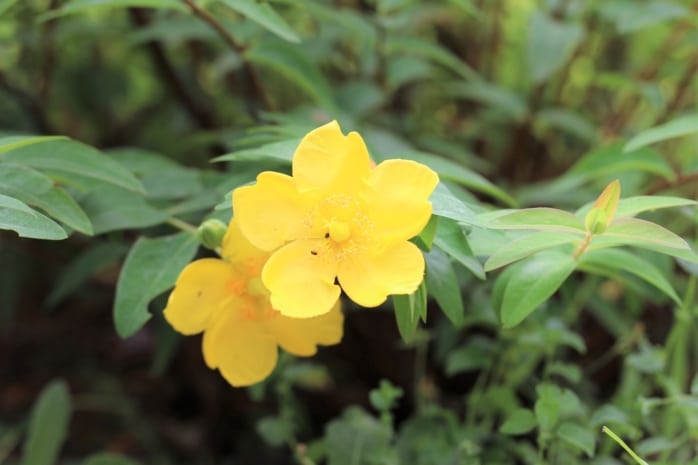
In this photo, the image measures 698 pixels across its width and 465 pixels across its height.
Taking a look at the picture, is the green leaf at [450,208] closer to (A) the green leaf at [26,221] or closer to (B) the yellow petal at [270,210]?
(B) the yellow petal at [270,210]

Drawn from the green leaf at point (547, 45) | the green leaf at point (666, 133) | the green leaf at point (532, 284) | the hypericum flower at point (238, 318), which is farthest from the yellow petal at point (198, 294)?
the green leaf at point (547, 45)

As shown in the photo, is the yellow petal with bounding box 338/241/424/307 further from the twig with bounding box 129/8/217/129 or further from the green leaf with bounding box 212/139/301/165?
the twig with bounding box 129/8/217/129

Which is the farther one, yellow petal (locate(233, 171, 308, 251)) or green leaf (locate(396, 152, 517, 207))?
green leaf (locate(396, 152, 517, 207))

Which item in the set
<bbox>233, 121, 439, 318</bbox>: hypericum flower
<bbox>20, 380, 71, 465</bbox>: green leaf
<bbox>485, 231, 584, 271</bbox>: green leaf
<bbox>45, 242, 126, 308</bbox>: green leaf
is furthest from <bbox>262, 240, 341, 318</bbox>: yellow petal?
<bbox>20, 380, 71, 465</bbox>: green leaf

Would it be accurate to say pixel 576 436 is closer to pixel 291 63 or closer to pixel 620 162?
pixel 620 162

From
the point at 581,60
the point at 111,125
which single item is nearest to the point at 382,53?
the point at 581,60
